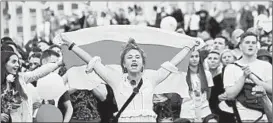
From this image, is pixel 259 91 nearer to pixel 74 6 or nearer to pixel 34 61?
pixel 34 61

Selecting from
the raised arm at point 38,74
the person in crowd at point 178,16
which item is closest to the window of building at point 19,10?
the person in crowd at point 178,16

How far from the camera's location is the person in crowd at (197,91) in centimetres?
1714

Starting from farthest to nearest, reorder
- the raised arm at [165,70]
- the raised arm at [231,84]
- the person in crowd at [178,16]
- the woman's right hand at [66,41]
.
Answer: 1. the person in crowd at [178,16]
2. the raised arm at [231,84]
3. the woman's right hand at [66,41]
4. the raised arm at [165,70]

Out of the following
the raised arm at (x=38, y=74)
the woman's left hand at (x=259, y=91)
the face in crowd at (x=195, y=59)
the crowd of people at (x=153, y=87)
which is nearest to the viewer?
the crowd of people at (x=153, y=87)

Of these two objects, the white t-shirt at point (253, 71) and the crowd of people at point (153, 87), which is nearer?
the crowd of people at point (153, 87)

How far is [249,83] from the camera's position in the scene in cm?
1630

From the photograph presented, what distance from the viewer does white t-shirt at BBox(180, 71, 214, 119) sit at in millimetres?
17078

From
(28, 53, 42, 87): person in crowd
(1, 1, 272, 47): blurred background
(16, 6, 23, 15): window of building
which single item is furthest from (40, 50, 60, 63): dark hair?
(16, 6, 23, 15): window of building

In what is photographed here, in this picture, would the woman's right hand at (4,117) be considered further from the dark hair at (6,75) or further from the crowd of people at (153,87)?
the dark hair at (6,75)

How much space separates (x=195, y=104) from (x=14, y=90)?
3197mm

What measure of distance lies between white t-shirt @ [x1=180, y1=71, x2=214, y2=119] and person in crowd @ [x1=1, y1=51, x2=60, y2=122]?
2526 mm

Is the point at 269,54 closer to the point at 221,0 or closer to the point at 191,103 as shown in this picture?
the point at 191,103

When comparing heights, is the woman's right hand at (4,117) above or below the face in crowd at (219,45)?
below

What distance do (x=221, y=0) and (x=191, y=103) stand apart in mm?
12770
